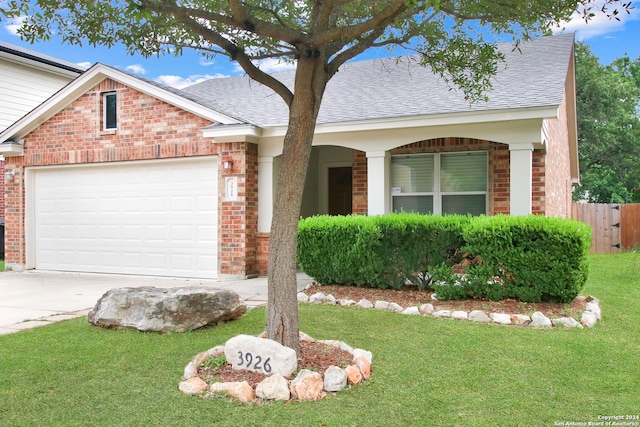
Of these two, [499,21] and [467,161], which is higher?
[499,21]

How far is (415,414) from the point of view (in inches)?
139

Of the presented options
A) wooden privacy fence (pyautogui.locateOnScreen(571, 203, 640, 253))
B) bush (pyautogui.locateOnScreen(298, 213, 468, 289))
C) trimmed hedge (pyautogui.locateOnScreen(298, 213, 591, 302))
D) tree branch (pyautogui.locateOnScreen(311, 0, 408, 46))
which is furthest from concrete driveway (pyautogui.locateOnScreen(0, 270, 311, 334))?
wooden privacy fence (pyautogui.locateOnScreen(571, 203, 640, 253))

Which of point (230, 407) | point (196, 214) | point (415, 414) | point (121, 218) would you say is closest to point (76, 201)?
point (121, 218)

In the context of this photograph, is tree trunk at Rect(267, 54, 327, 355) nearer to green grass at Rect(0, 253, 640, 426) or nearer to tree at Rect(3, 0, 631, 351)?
tree at Rect(3, 0, 631, 351)

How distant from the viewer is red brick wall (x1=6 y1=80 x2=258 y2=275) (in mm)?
10125

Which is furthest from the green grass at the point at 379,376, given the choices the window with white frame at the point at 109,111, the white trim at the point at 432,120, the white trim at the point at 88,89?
the window with white frame at the point at 109,111

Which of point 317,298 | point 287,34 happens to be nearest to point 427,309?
point 317,298

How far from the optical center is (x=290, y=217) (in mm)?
4383

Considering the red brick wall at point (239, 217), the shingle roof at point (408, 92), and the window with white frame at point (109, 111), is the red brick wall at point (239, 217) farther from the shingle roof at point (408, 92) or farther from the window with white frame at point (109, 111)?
the window with white frame at point (109, 111)

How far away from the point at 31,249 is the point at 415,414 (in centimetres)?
1110

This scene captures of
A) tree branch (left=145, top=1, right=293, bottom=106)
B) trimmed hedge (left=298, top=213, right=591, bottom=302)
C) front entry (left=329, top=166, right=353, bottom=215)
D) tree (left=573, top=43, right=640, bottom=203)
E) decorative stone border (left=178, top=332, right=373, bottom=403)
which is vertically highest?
tree (left=573, top=43, right=640, bottom=203)

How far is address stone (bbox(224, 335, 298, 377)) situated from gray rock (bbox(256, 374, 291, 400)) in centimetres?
17

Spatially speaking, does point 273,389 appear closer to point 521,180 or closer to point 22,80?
point 521,180

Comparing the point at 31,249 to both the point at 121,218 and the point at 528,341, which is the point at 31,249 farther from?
the point at 528,341
